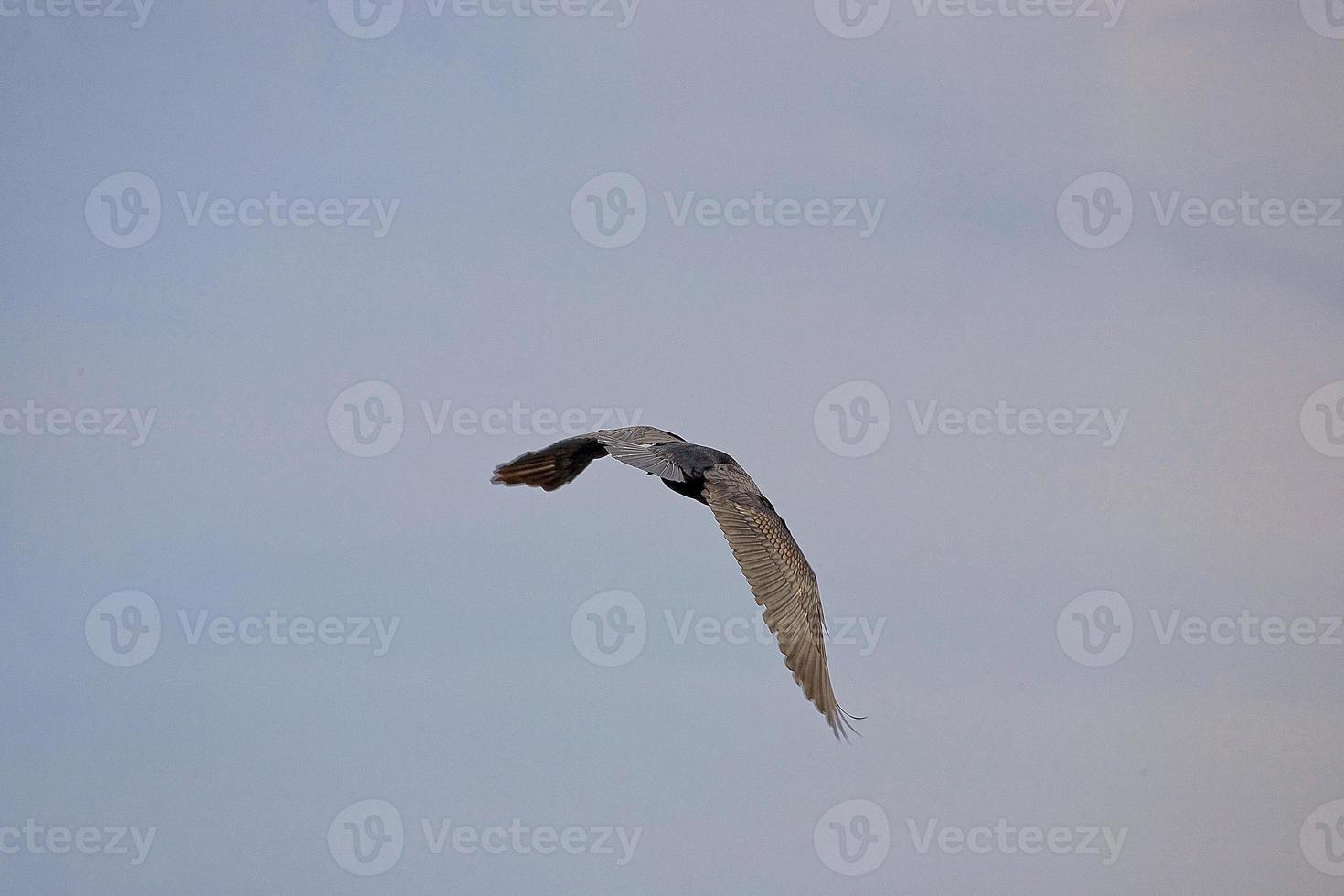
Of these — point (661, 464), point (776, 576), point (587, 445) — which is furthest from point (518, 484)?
point (776, 576)

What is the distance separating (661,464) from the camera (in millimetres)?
23297

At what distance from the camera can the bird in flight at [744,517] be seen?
21.2 metres

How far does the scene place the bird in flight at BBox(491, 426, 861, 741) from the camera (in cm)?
2122

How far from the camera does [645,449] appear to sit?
24.1m

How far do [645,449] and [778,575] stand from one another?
333 centimetres

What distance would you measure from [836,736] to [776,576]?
10.0 feet

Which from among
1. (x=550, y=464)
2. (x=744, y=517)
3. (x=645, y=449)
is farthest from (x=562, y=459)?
(x=744, y=517)

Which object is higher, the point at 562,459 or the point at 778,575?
the point at 562,459

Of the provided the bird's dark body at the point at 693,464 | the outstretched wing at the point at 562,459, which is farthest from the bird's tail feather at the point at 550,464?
the bird's dark body at the point at 693,464

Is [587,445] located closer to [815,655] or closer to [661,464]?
[661,464]

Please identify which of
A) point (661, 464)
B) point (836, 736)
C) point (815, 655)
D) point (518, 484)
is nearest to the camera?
point (836, 736)

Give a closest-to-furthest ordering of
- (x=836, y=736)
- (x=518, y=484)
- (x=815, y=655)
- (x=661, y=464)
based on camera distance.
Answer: (x=836, y=736) < (x=815, y=655) < (x=661, y=464) < (x=518, y=484)

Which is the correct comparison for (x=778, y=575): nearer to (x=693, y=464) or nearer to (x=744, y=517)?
(x=744, y=517)

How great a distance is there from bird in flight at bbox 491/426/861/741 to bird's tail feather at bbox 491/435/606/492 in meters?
0.01
